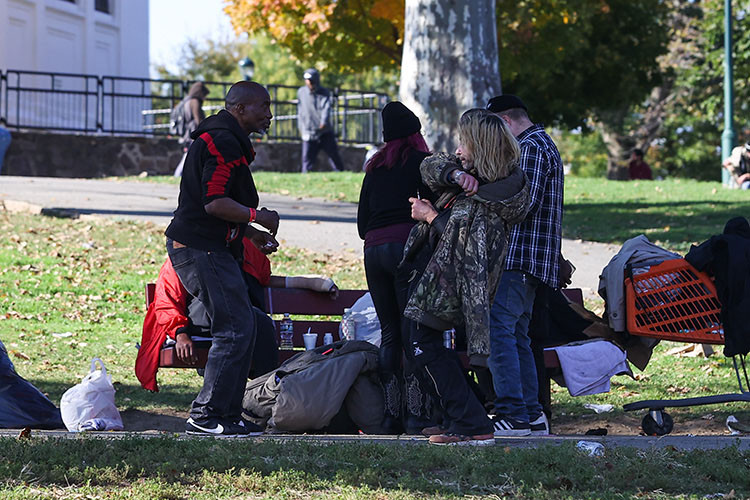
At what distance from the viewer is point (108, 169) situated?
77.6 ft

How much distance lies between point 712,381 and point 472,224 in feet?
12.3

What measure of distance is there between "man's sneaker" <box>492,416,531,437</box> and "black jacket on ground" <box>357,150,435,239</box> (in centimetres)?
119

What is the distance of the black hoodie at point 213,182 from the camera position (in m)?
5.82

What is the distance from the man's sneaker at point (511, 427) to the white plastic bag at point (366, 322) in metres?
1.38

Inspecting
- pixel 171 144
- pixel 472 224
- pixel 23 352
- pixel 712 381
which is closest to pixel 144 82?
pixel 171 144

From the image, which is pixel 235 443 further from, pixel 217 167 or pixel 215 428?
pixel 217 167

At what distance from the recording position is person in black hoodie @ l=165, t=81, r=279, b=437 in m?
5.92

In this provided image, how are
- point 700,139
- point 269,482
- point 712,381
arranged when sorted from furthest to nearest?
point 700,139, point 712,381, point 269,482

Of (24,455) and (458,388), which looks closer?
(24,455)

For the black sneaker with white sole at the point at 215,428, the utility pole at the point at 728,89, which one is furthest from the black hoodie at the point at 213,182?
the utility pole at the point at 728,89

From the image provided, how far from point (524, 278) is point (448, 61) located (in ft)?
25.5

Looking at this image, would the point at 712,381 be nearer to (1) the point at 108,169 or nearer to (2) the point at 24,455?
(2) the point at 24,455

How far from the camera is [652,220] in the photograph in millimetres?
15609

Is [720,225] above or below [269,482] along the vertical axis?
above
